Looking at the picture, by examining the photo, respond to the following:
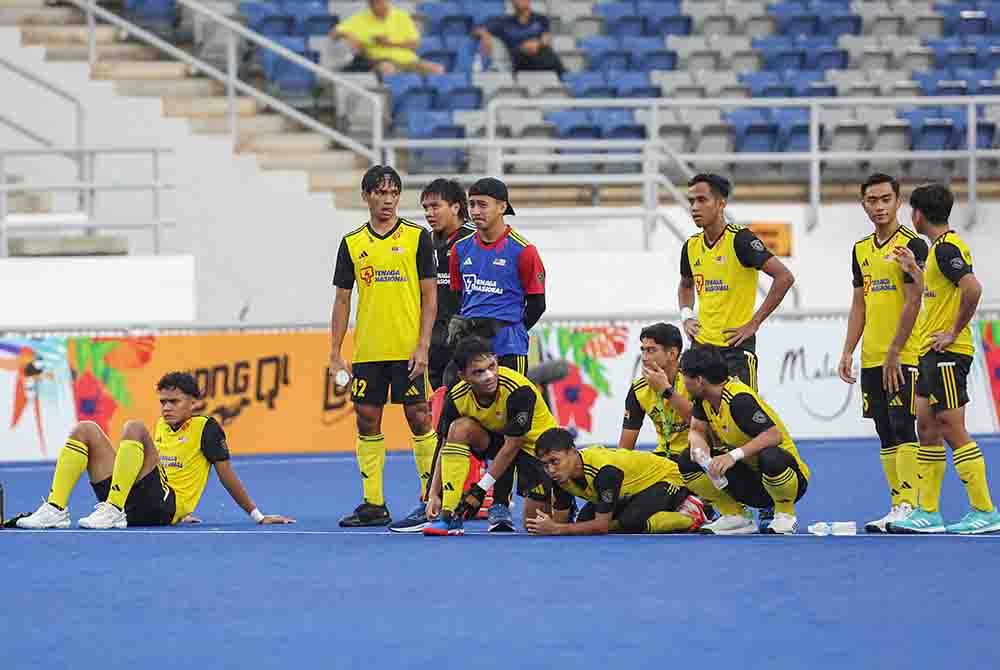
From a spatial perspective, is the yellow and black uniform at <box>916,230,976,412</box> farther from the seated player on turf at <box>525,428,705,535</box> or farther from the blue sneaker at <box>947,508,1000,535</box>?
the seated player on turf at <box>525,428,705,535</box>

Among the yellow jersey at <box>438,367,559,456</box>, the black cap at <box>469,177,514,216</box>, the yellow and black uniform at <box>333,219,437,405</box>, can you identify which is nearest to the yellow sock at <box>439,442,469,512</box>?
the yellow jersey at <box>438,367,559,456</box>

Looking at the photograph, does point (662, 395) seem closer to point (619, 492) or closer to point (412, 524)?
point (619, 492)

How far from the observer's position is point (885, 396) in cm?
1011

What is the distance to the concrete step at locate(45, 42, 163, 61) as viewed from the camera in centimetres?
2102

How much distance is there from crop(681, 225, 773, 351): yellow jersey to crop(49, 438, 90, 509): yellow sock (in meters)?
3.68

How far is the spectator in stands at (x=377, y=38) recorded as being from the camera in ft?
68.7

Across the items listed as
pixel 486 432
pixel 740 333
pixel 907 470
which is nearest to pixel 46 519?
pixel 486 432

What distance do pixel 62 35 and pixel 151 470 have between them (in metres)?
11.8

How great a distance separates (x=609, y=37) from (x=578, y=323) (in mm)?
6673

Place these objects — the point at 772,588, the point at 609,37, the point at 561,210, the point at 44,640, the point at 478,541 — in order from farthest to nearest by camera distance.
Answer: the point at 609,37
the point at 561,210
the point at 478,541
the point at 772,588
the point at 44,640

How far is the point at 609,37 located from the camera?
22766mm

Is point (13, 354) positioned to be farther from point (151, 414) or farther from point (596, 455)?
point (596, 455)

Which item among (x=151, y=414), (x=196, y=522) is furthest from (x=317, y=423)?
(x=196, y=522)

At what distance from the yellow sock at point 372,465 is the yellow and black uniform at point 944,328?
10.6ft
